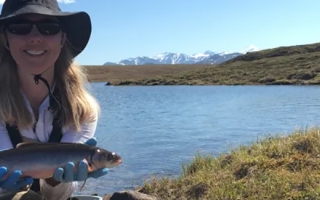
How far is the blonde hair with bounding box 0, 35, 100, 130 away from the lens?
3568mm

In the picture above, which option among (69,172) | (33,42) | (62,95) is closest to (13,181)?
(69,172)

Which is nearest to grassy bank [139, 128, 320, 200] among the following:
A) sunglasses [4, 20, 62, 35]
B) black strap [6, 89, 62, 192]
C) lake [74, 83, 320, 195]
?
lake [74, 83, 320, 195]

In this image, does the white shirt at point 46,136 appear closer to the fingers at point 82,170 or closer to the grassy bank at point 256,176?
the fingers at point 82,170

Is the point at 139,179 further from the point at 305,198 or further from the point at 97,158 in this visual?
the point at 97,158

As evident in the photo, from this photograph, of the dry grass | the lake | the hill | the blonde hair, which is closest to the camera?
the blonde hair

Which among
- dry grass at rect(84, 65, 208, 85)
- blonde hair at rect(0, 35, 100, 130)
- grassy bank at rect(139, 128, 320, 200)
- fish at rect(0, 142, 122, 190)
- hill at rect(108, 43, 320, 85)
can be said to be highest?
blonde hair at rect(0, 35, 100, 130)

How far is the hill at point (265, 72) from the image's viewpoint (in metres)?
61.1

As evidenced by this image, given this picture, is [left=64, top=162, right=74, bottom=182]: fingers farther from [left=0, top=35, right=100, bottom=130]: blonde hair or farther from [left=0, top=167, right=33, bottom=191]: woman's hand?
[left=0, top=35, right=100, bottom=130]: blonde hair

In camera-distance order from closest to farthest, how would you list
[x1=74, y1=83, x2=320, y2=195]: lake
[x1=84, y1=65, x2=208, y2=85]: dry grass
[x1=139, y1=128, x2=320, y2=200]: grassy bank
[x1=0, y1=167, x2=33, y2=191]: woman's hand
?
[x1=0, y1=167, x2=33, y2=191]: woman's hand, [x1=139, y1=128, x2=320, y2=200]: grassy bank, [x1=74, y1=83, x2=320, y2=195]: lake, [x1=84, y1=65, x2=208, y2=85]: dry grass

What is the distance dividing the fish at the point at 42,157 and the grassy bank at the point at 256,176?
3.25 m

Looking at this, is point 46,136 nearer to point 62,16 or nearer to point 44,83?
point 44,83

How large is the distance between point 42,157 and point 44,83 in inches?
28.3

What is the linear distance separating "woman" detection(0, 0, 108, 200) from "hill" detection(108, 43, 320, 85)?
53.3m

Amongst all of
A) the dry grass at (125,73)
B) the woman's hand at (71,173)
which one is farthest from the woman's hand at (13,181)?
the dry grass at (125,73)
